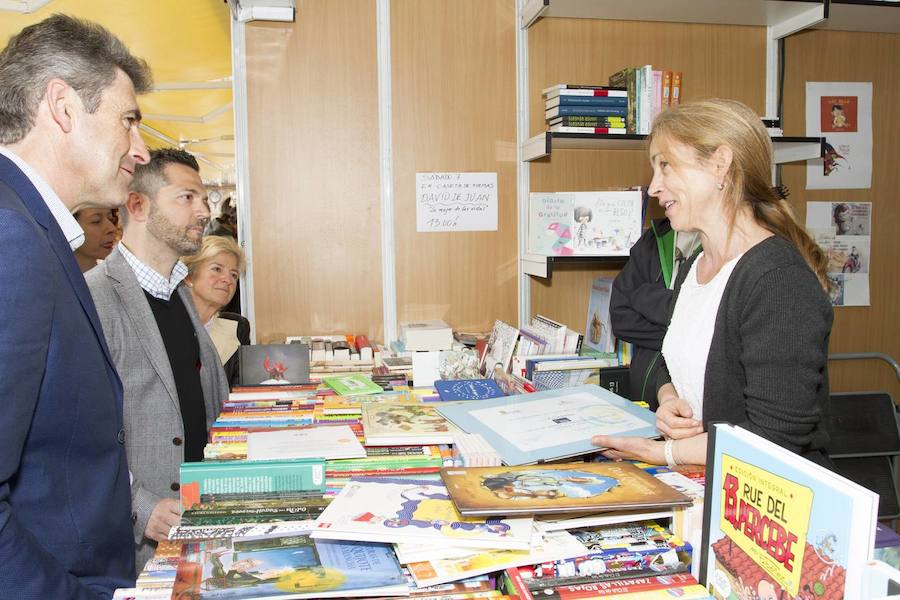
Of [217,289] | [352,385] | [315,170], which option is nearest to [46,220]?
[352,385]

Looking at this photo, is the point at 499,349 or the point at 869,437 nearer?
the point at 499,349

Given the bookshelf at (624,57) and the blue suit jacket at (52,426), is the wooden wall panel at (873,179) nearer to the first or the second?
the bookshelf at (624,57)

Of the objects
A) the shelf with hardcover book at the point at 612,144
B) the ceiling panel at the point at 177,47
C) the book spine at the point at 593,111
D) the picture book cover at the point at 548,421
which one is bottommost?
the picture book cover at the point at 548,421

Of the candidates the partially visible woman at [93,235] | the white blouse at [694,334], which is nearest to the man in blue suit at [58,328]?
the white blouse at [694,334]

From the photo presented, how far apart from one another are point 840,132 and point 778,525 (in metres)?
3.54

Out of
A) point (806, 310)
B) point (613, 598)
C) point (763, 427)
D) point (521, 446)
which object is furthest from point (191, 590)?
point (806, 310)

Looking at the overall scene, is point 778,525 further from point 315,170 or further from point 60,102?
point 315,170

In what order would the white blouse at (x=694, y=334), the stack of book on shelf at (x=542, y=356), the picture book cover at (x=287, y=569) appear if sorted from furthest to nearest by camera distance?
the stack of book on shelf at (x=542, y=356) < the white blouse at (x=694, y=334) < the picture book cover at (x=287, y=569)

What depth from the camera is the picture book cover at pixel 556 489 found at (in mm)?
1143

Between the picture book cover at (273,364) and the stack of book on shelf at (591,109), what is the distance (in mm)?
1555

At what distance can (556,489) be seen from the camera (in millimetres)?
1229

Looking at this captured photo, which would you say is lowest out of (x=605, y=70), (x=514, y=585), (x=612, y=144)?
(x=514, y=585)

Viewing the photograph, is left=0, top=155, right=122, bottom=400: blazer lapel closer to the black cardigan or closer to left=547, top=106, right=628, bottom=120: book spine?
the black cardigan

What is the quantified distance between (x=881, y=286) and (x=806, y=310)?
290cm
